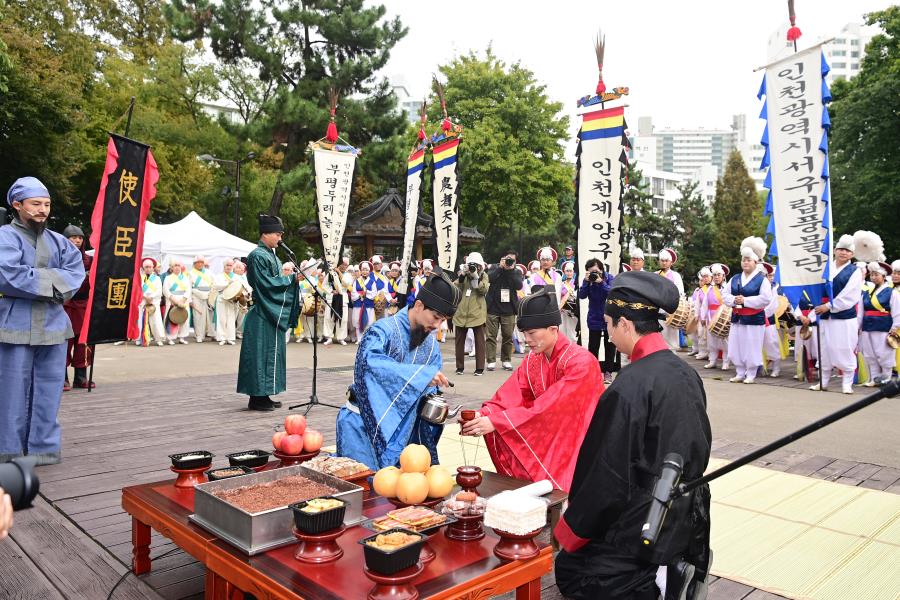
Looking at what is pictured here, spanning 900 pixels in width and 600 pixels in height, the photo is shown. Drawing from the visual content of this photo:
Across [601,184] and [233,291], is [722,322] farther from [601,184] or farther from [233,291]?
[233,291]

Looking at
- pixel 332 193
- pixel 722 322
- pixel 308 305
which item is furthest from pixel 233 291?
pixel 722 322

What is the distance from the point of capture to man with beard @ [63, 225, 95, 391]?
8.09 m

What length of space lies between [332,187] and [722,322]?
712 cm

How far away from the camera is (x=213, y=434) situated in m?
5.90

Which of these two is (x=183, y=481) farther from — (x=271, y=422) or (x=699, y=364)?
(x=699, y=364)

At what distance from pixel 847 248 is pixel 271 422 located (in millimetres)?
8323

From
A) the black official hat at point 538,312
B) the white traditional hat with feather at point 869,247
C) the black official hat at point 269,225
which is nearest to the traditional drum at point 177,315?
the black official hat at point 269,225

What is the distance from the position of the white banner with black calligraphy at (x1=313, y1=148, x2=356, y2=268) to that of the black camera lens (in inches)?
338

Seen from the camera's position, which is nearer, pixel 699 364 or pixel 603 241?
pixel 603 241

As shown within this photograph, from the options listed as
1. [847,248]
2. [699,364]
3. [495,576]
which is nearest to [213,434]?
[495,576]

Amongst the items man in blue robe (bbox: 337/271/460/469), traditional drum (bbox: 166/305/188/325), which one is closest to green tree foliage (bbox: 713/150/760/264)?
traditional drum (bbox: 166/305/188/325)

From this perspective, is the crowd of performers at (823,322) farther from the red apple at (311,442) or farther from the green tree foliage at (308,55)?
the green tree foliage at (308,55)

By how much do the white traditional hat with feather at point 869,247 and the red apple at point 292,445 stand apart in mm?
11562

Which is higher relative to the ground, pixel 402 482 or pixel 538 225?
pixel 538 225
